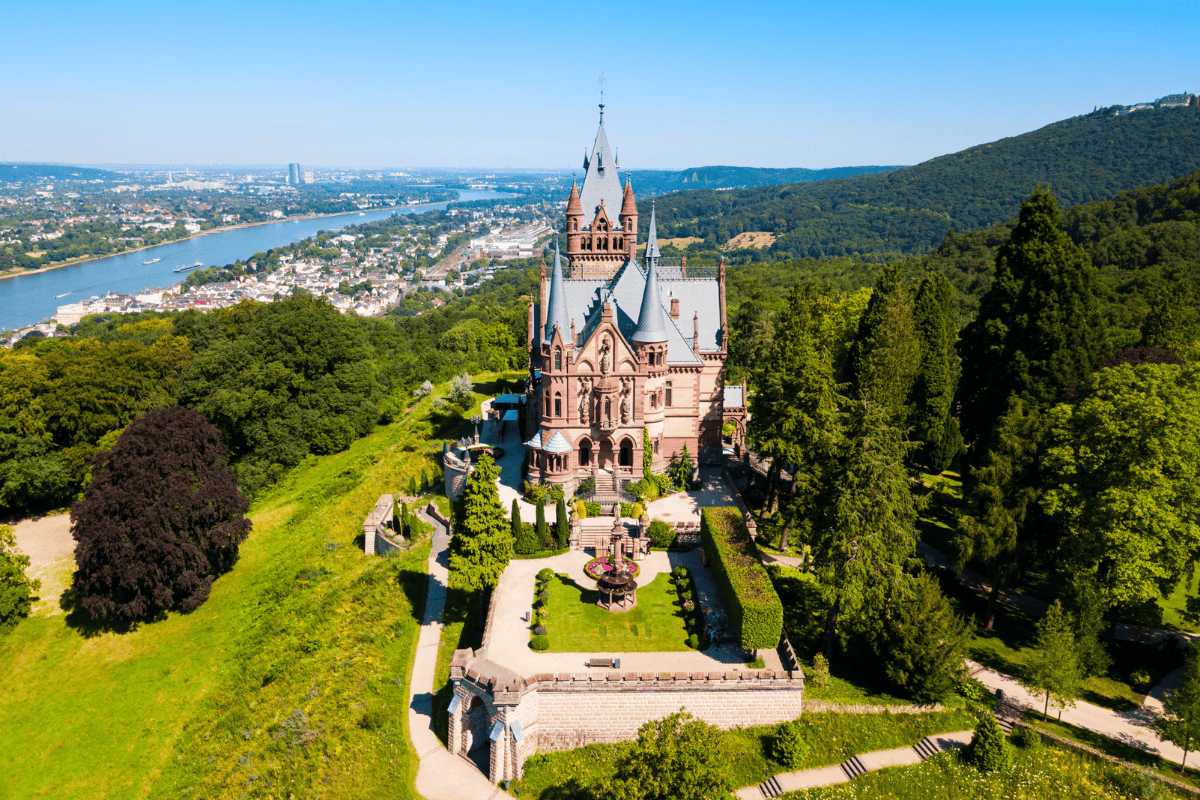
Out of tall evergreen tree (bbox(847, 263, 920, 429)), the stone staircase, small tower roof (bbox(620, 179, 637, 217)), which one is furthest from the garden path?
small tower roof (bbox(620, 179, 637, 217))

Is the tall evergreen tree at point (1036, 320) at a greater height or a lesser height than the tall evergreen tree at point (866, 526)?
greater

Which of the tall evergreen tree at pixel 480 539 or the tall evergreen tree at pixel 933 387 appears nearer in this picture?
the tall evergreen tree at pixel 480 539

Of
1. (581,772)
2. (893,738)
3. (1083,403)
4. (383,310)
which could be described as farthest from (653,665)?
(383,310)

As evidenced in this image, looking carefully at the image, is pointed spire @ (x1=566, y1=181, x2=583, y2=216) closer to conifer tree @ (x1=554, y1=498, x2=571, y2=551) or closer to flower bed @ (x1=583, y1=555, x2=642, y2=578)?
conifer tree @ (x1=554, y1=498, x2=571, y2=551)

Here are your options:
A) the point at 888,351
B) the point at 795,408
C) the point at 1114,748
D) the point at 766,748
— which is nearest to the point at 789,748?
the point at 766,748

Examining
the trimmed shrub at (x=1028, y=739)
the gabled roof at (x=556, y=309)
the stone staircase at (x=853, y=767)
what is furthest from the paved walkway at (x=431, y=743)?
the trimmed shrub at (x=1028, y=739)

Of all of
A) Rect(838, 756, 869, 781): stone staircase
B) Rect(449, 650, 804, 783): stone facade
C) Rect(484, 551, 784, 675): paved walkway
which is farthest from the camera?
Rect(484, 551, 784, 675): paved walkway

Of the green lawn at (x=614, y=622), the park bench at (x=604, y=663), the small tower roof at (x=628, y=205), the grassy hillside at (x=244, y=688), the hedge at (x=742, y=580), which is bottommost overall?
the grassy hillside at (x=244, y=688)

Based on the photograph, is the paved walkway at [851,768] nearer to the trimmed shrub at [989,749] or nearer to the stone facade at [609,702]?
the trimmed shrub at [989,749]

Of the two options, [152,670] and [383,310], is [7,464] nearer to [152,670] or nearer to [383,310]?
[152,670]
